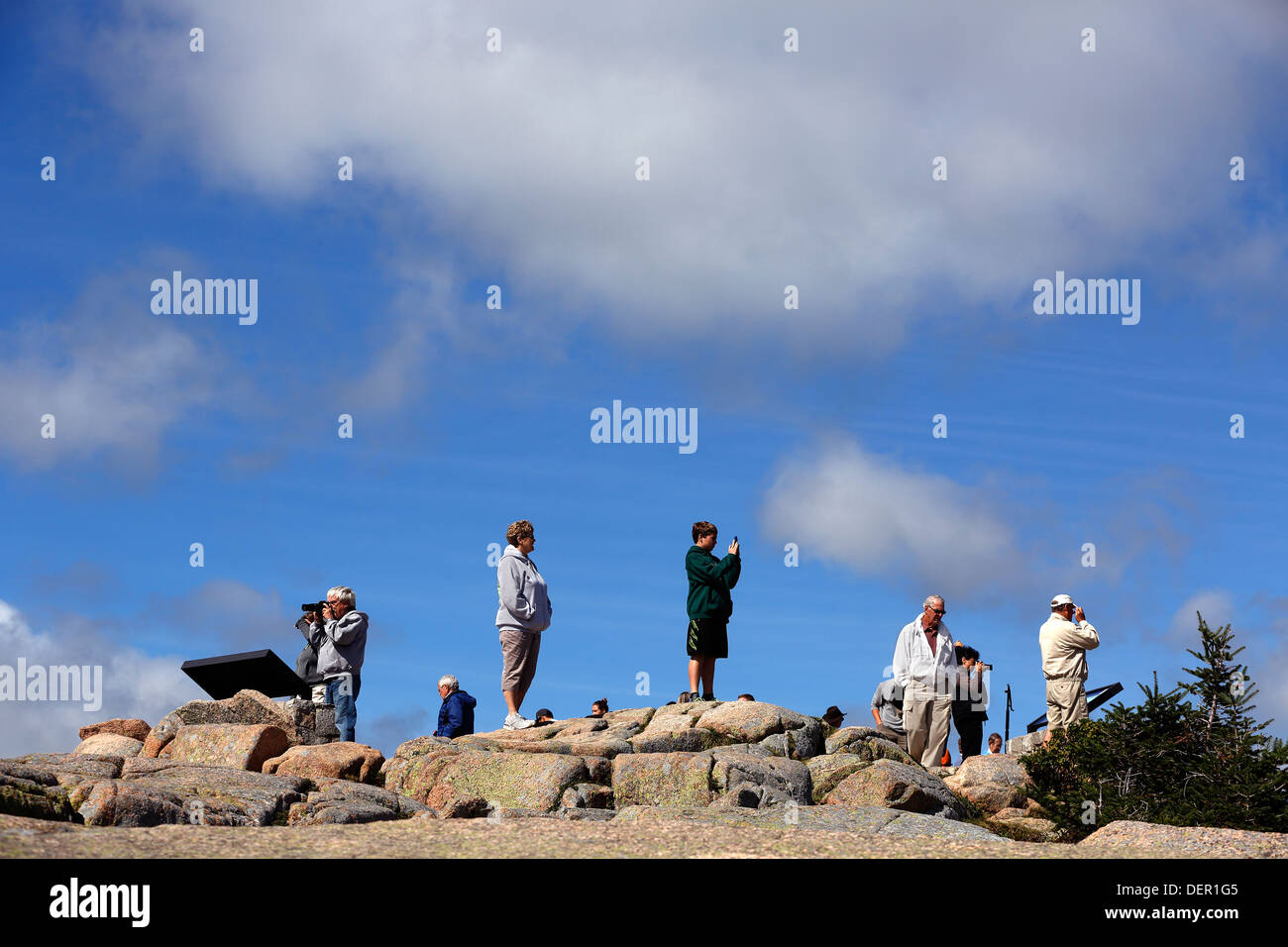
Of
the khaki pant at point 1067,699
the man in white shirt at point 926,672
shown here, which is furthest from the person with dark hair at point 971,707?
the man in white shirt at point 926,672

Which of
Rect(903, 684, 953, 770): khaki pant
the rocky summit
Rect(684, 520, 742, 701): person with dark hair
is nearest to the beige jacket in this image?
the rocky summit

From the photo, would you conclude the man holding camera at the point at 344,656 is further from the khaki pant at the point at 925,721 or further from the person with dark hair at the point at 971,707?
the person with dark hair at the point at 971,707

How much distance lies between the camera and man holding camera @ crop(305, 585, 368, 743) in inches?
654

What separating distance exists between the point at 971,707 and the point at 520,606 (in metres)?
7.42

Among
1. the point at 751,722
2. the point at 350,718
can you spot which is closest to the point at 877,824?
the point at 751,722

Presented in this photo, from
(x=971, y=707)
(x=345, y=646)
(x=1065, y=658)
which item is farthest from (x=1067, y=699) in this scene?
(x=345, y=646)

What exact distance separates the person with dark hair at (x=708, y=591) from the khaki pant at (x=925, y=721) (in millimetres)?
2424

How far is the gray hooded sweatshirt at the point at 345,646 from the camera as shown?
54.4 feet

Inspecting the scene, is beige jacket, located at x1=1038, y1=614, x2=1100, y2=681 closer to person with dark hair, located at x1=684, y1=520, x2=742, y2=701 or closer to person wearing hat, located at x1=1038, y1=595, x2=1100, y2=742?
person wearing hat, located at x1=1038, y1=595, x2=1100, y2=742

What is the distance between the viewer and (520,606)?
16250 mm

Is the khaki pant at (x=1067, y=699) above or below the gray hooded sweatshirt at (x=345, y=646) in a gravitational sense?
below

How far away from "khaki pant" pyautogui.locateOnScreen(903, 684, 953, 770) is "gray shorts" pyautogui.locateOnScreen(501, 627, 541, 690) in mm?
4752

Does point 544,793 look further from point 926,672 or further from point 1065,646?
point 1065,646
